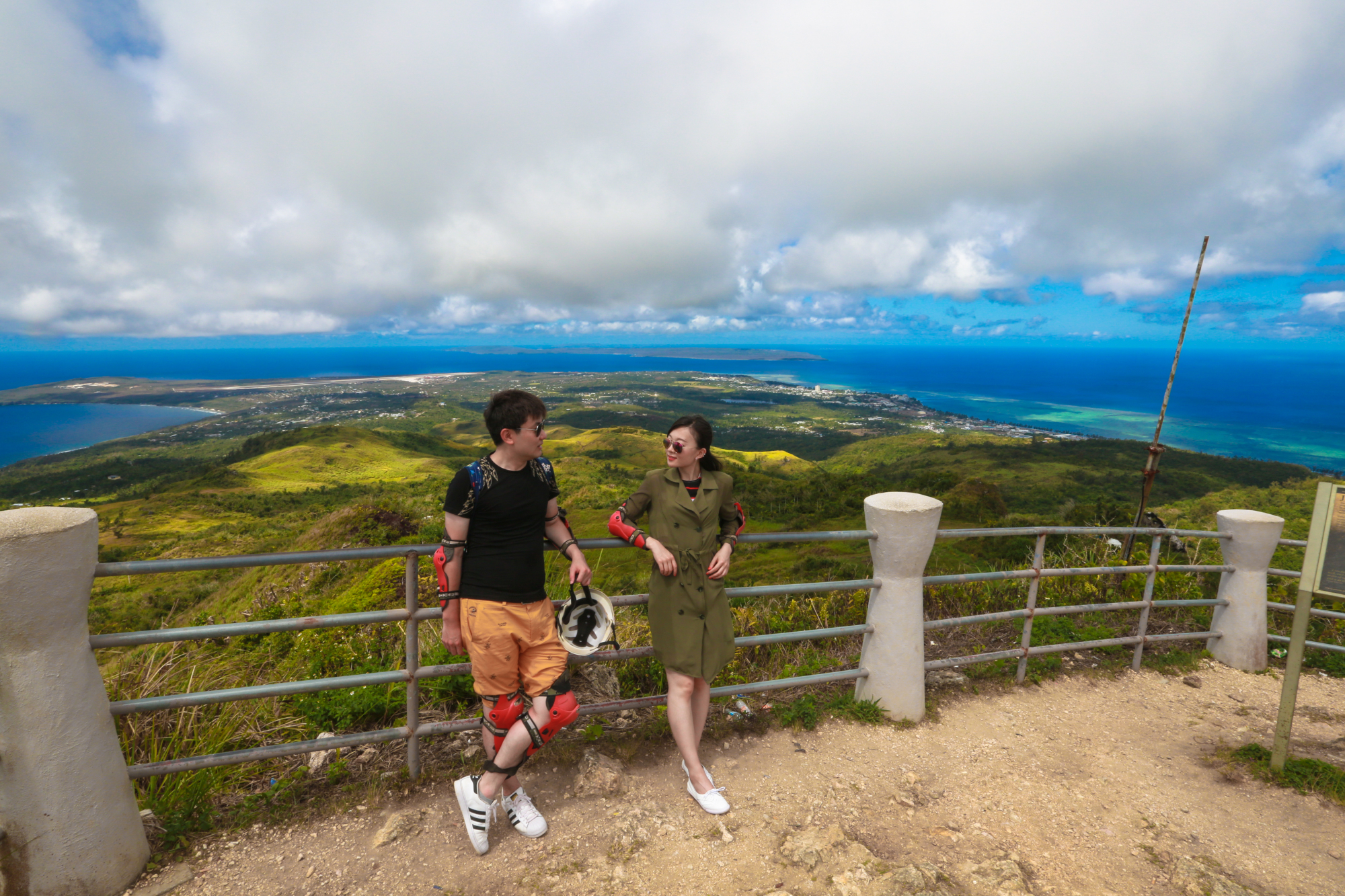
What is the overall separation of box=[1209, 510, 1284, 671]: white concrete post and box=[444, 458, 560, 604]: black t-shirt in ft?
19.3

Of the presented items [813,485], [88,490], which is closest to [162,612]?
[813,485]

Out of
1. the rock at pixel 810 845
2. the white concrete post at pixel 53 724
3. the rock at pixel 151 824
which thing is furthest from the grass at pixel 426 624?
the rock at pixel 810 845

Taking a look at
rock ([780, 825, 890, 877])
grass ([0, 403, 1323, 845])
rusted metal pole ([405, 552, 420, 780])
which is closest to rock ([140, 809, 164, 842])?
grass ([0, 403, 1323, 845])

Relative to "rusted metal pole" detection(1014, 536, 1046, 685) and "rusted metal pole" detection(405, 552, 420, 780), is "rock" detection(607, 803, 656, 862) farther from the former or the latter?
"rusted metal pole" detection(1014, 536, 1046, 685)

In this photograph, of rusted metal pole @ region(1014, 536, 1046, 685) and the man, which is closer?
the man

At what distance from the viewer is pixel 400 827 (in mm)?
2980

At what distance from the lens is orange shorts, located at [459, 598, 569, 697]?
9.00ft

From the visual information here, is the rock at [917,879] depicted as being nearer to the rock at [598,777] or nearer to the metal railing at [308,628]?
the metal railing at [308,628]

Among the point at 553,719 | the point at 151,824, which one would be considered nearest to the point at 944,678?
the point at 553,719

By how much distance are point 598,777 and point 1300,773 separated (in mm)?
4222

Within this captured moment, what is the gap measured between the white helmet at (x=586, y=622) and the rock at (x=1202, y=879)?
2.86 metres

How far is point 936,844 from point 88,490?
118530 mm

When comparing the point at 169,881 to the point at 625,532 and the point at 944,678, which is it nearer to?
the point at 625,532

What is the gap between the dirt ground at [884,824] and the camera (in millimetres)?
2748
